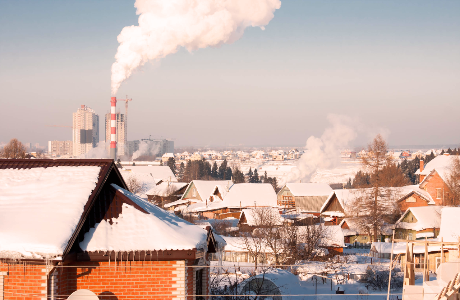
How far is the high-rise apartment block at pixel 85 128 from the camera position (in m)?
168

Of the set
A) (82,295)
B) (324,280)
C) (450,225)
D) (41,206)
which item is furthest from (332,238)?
(82,295)

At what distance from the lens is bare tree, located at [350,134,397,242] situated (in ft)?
132

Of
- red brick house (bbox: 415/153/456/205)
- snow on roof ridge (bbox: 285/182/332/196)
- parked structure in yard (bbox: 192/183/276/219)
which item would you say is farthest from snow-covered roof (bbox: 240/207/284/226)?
red brick house (bbox: 415/153/456/205)

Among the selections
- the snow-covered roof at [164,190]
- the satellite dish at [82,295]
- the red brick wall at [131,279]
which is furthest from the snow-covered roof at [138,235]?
the snow-covered roof at [164,190]

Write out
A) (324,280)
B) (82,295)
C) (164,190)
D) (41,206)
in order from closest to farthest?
(82,295) < (41,206) < (324,280) < (164,190)

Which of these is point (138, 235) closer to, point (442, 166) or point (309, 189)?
point (309, 189)

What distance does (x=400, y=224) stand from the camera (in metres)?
42.5

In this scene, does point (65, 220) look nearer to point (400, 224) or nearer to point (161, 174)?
point (400, 224)

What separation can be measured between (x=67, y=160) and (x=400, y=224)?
3786cm

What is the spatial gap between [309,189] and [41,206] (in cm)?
5739

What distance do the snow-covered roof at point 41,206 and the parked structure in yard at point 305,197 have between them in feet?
173

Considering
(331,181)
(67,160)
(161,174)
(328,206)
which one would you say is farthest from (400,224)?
(331,181)

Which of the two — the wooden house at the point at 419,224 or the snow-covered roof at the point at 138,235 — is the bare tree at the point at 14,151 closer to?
the wooden house at the point at 419,224

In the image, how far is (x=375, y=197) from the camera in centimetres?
4022
